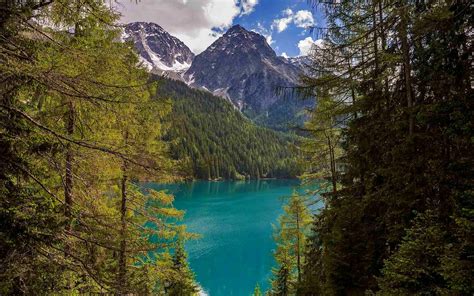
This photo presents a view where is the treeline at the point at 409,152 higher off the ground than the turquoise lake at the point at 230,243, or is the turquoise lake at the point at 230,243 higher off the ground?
the treeline at the point at 409,152

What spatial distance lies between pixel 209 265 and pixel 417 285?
3306cm

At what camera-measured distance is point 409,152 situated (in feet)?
22.8

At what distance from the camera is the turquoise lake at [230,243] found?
3225 centimetres

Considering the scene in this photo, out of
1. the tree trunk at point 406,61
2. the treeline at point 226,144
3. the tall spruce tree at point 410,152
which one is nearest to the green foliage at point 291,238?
the tall spruce tree at point 410,152

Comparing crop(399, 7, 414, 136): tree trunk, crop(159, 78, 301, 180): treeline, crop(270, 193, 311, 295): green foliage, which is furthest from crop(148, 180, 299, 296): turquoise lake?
crop(159, 78, 301, 180): treeline

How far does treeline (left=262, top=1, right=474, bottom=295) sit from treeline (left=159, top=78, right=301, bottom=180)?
96467 millimetres

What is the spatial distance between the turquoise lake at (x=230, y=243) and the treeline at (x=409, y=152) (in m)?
8.94

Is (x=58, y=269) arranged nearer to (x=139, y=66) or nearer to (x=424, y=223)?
(x=424, y=223)

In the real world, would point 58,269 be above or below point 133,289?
above

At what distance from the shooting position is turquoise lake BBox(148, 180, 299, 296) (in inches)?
1270

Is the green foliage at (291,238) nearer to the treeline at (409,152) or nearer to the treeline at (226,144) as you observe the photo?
the treeline at (409,152)

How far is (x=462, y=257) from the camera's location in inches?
189

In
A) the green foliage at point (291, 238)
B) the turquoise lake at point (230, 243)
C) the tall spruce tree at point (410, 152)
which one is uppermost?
the tall spruce tree at point (410, 152)

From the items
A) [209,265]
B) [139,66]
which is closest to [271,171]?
[209,265]
